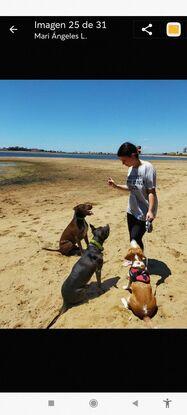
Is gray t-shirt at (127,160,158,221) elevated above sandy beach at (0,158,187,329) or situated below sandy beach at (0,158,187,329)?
above

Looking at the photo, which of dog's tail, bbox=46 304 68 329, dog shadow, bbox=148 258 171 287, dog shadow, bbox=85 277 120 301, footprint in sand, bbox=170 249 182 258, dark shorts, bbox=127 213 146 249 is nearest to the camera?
dog's tail, bbox=46 304 68 329

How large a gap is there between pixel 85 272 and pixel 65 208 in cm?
728

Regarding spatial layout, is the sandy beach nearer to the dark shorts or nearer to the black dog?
the black dog

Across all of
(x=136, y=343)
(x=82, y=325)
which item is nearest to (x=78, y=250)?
(x=82, y=325)

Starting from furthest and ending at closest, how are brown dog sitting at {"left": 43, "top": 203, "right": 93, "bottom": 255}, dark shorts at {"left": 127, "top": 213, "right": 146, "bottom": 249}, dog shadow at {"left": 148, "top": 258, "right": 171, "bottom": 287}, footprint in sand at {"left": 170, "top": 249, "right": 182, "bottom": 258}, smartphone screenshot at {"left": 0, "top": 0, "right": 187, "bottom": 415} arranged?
brown dog sitting at {"left": 43, "top": 203, "right": 93, "bottom": 255} < footprint in sand at {"left": 170, "top": 249, "right": 182, "bottom": 258} < dog shadow at {"left": 148, "top": 258, "right": 171, "bottom": 287} < dark shorts at {"left": 127, "top": 213, "right": 146, "bottom": 249} < smartphone screenshot at {"left": 0, "top": 0, "right": 187, "bottom": 415}

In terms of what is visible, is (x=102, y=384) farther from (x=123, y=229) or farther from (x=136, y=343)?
(x=123, y=229)

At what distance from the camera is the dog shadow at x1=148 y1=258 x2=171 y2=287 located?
18.5 feet

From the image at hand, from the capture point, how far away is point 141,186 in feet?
15.8

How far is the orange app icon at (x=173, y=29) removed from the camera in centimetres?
283

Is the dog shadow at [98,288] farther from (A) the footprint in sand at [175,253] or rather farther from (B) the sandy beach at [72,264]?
(A) the footprint in sand at [175,253]

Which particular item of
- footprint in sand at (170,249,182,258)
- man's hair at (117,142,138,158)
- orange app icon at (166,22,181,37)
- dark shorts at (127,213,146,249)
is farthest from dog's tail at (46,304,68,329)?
orange app icon at (166,22,181,37)

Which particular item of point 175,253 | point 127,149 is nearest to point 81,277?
point 127,149

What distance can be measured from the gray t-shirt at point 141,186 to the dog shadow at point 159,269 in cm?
140

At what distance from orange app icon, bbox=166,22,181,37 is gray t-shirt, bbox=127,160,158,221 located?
2123 millimetres
